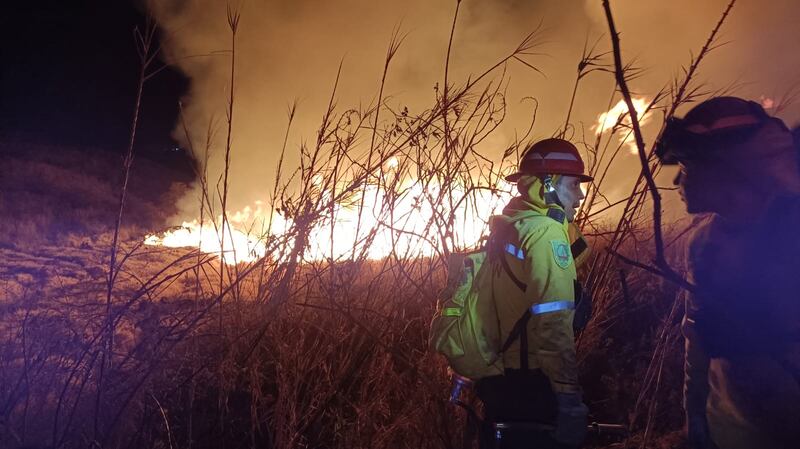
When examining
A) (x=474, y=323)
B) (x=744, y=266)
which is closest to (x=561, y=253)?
(x=474, y=323)

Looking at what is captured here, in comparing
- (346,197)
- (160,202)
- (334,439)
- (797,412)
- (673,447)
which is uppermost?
(160,202)

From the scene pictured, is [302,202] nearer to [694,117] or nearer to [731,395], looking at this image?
[694,117]

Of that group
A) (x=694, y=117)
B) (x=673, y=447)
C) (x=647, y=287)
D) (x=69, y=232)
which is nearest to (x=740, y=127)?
(x=694, y=117)

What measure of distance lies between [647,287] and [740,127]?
381cm

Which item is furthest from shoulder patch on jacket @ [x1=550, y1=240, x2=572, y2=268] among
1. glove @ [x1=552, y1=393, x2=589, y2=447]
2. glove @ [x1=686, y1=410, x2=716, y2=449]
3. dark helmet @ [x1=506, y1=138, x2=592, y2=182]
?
glove @ [x1=686, y1=410, x2=716, y2=449]

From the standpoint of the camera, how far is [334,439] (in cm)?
244

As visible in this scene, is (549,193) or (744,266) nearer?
(744,266)

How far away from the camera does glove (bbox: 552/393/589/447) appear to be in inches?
61.6

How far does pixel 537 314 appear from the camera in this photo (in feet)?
5.30

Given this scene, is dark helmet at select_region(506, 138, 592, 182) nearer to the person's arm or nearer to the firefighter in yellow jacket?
the firefighter in yellow jacket

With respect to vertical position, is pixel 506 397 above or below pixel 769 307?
below

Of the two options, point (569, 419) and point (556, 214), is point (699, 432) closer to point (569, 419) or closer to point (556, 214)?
point (569, 419)

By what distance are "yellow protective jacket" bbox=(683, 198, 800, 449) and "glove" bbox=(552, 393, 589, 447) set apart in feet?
1.46

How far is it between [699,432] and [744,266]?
646 mm
